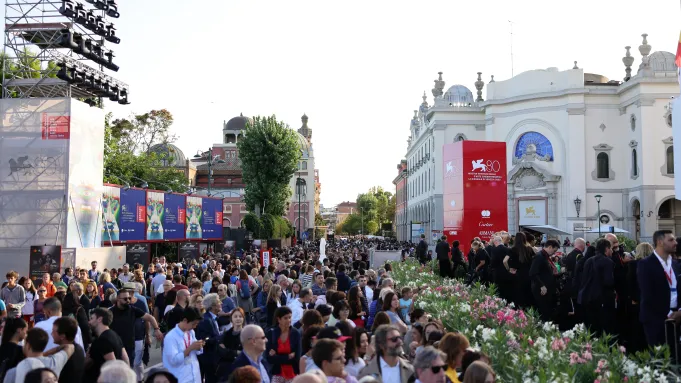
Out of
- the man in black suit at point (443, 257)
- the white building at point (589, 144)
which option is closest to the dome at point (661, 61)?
the white building at point (589, 144)

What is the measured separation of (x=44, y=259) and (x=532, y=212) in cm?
4352

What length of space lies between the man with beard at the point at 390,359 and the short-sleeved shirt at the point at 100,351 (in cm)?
275

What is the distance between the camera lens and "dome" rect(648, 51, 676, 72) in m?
55.0

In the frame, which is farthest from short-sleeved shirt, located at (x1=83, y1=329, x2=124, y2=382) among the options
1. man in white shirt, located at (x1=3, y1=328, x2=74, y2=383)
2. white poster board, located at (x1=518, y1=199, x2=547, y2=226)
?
white poster board, located at (x1=518, y1=199, x2=547, y2=226)

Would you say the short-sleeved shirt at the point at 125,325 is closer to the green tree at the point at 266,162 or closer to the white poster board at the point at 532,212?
the green tree at the point at 266,162

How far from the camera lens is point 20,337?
711cm

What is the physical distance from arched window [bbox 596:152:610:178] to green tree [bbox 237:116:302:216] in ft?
82.0

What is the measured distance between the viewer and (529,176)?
56281 millimetres

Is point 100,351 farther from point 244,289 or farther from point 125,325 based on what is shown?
point 244,289

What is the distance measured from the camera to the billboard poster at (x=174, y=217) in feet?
113

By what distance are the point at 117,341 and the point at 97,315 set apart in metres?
0.46

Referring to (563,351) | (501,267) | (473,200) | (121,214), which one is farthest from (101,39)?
(563,351)

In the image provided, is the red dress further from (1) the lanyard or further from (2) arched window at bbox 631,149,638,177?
(2) arched window at bbox 631,149,638,177

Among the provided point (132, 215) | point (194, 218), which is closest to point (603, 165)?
point (194, 218)
